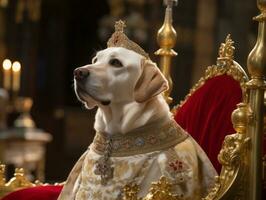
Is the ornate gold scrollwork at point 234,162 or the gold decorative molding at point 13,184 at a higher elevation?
the ornate gold scrollwork at point 234,162

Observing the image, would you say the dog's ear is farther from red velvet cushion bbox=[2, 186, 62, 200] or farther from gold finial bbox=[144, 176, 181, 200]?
red velvet cushion bbox=[2, 186, 62, 200]

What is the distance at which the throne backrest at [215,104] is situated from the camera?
10.4 feet

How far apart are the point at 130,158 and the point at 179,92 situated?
750cm

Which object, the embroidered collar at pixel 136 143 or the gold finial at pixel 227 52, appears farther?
the gold finial at pixel 227 52

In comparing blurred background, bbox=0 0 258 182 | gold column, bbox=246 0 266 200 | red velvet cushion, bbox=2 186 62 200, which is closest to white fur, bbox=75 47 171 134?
gold column, bbox=246 0 266 200

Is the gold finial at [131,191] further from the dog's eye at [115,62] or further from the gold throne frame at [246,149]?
the dog's eye at [115,62]

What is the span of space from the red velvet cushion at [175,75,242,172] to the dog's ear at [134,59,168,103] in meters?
0.48

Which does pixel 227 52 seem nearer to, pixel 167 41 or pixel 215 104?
pixel 215 104

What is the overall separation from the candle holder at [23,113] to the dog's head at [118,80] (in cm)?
617

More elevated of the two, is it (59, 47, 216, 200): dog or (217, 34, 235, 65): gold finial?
(217, 34, 235, 65): gold finial

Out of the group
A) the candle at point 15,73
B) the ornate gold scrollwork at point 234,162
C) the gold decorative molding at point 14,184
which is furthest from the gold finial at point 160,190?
the candle at point 15,73

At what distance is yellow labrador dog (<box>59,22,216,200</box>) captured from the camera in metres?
2.75

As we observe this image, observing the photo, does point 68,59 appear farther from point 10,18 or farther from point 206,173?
point 206,173

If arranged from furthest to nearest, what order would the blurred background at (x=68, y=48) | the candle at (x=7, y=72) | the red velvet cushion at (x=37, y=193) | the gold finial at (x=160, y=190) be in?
the blurred background at (x=68, y=48) < the candle at (x=7, y=72) < the red velvet cushion at (x=37, y=193) < the gold finial at (x=160, y=190)
